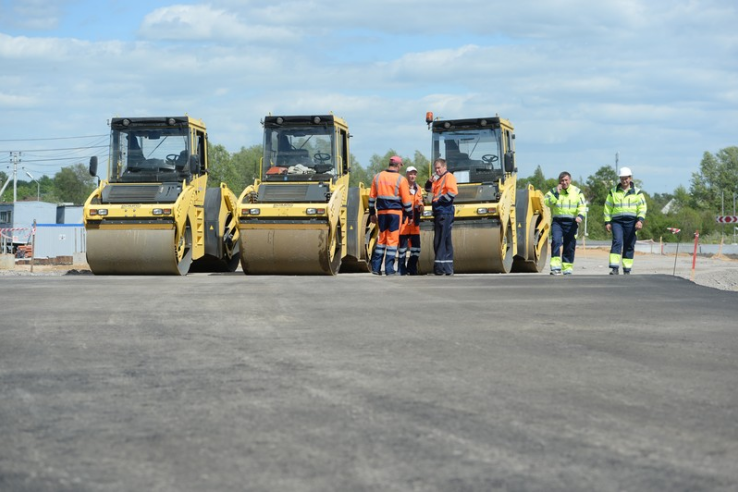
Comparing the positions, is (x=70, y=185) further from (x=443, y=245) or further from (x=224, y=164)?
(x=443, y=245)

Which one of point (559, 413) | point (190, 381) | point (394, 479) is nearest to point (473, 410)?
point (559, 413)

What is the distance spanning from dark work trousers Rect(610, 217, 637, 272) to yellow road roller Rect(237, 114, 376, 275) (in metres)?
4.39

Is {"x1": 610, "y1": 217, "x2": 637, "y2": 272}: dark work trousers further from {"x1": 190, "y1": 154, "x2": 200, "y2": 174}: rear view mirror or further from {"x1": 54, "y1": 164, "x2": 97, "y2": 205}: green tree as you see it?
{"x1": 54, "y1": 164, "x2": 97, "y2": 205}: green tree

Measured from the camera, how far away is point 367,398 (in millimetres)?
5438

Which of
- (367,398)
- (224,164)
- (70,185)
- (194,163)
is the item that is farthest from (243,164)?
(367,398)

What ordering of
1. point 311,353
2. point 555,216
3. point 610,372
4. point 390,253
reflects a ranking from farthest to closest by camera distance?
point 555,216 < point 390,253 < point 311,353 < point 610,372

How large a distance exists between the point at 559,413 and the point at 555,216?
13.8 metres

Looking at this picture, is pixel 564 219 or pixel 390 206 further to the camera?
pixel 564 219

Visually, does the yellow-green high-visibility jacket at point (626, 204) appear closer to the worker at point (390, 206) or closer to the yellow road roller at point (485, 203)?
the yellow road roller at point (485, 203)

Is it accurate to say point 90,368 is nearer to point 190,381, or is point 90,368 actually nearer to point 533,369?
point 190,381

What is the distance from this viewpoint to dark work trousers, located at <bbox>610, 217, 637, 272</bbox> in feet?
59.4

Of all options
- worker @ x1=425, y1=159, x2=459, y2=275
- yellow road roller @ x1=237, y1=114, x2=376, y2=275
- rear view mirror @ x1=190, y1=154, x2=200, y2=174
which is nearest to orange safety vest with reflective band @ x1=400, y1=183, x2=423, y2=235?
worker @ x1=425, y1=159, x2=459, y2=275

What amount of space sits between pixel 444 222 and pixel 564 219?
2449 millimetres

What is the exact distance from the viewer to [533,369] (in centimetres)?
644
